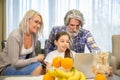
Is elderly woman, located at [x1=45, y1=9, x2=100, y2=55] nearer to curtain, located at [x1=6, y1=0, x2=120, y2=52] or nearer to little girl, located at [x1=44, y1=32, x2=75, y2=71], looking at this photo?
little girl, located at [x1=44, y1=32, x2=75, y2=71]

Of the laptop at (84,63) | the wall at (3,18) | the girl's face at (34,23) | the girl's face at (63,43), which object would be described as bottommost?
the laptop at (84,63)

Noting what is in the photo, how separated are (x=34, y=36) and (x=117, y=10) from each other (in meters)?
2.12

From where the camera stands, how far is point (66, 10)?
12.8 ft

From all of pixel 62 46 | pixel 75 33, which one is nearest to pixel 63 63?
pixel 62 46

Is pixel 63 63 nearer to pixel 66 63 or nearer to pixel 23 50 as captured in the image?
pixel 66 63

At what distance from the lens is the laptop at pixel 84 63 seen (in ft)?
5.03

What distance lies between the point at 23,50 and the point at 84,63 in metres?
0.86

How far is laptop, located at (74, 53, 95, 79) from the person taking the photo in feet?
5.03

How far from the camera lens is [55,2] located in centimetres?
392

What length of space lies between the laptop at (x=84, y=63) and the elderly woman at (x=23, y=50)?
2.26 feet

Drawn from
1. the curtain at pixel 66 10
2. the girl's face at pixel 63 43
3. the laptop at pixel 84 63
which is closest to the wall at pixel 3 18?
the curtain at pixel 66 10

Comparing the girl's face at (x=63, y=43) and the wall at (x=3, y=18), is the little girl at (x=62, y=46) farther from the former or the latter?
the wall at (x=3, y=18)

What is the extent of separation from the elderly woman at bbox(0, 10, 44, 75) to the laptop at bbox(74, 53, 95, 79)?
0.69 m

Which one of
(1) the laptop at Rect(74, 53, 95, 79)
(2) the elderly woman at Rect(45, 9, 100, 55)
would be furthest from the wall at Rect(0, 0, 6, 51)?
(1) the laptop at Rect(74, 53, 95, 79)
